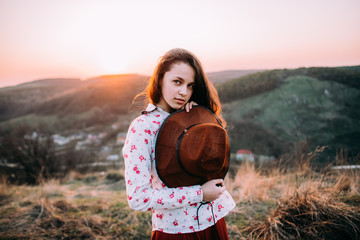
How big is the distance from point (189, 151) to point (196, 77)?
0.54 meters

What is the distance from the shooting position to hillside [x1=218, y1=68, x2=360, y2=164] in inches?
840

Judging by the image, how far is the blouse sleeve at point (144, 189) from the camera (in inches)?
38.7

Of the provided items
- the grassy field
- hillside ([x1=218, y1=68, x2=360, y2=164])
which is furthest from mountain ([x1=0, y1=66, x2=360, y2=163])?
the grassy field

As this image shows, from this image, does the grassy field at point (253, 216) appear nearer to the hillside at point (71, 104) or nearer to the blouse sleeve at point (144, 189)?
the blouse sleeve at point (144, 189)

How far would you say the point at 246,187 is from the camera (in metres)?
3.66

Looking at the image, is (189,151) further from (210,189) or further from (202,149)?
(210,189)

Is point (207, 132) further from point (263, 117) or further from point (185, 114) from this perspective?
point (263, 117)

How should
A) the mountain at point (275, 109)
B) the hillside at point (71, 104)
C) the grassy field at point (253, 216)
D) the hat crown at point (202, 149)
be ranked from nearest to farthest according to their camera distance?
1. the hat crown at point (202, 149)
2. the grassy field at point (253, 216)
3. the mountain at point (275, 109)
4. the hillside at point (71, 104)

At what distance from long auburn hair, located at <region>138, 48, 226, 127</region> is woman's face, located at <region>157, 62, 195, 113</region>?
0.03 meters

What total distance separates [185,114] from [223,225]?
Result: 74 centimetres

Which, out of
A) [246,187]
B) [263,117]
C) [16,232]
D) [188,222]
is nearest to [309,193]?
[246,187]

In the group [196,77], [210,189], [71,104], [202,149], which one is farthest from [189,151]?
[71,104]

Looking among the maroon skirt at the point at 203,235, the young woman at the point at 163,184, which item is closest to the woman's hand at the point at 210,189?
the young woman at the point at 163,184

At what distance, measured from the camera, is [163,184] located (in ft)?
3.75
